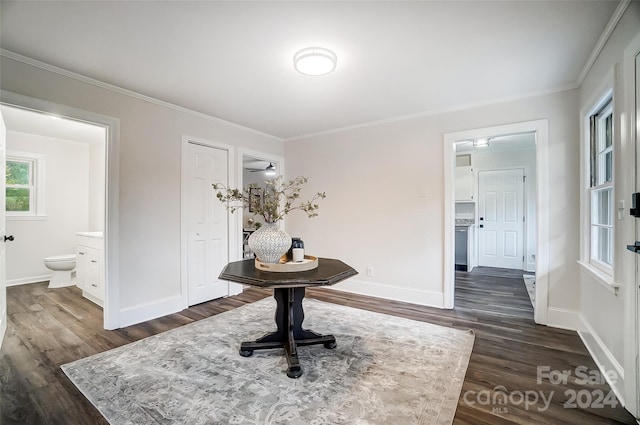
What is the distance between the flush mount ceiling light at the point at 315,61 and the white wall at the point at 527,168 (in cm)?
476

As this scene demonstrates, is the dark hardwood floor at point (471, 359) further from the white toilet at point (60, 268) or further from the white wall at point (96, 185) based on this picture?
the white wall at point (96, 185)

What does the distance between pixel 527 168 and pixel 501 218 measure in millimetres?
1068

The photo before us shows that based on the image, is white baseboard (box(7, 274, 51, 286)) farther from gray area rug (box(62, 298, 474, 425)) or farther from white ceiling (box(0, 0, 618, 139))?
white ceiling (box(0, 0, 618, 139))

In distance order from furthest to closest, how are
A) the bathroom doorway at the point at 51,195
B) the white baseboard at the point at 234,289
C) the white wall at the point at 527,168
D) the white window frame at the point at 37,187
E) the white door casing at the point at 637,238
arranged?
the white wall at the point at 527,168
the white window frame at the point at 37,187
the bathroom doorway at the point at 51,195
the white baseboard at the point at 234,289
the white door casing at the point at 637,238

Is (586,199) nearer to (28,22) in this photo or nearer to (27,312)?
(28,22)

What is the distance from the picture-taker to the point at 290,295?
2.23 m

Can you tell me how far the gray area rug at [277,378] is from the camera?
1.57m

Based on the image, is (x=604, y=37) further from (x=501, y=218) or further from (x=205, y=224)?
(x=501, y=218)

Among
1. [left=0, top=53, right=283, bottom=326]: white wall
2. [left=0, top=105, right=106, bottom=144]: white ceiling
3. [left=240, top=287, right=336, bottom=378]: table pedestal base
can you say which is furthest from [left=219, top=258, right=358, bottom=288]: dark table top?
[left=0, top=105, right=106, bottom=144]: white ceiling

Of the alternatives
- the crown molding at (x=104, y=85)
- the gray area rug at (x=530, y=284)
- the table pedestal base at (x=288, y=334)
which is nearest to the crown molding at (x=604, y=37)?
the gray area rug at (x=530, y=284)

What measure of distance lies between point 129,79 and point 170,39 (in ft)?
3.09

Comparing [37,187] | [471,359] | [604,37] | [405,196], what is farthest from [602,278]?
[37,187]

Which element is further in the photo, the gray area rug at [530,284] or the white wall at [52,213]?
the white wall at [52,213]

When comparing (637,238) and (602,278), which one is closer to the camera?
(637,238)
